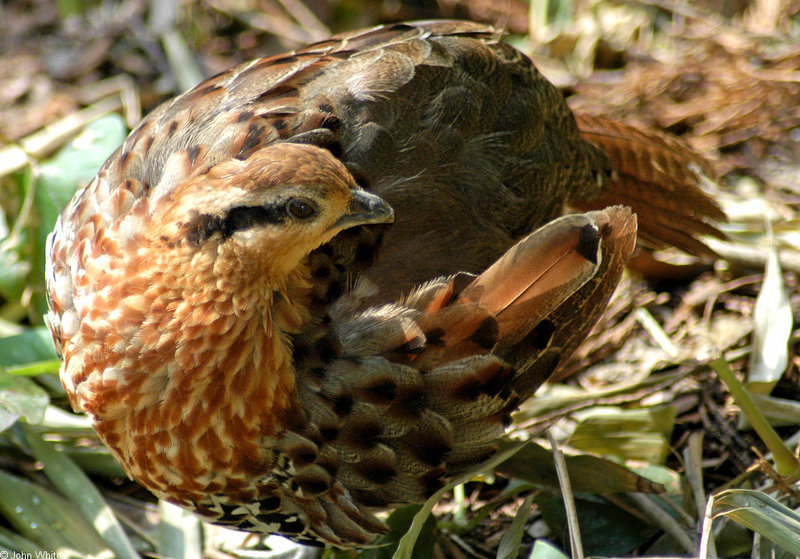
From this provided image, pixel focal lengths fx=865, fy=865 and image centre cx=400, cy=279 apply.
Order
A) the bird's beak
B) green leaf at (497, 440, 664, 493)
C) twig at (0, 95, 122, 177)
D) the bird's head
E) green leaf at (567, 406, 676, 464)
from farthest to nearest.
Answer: twig at (0, 95, 122, 177) < green leaf at (567, 406, 676, 464) < green leaf at (497, 440, 664, 493) < the bird's beak < the bird's head

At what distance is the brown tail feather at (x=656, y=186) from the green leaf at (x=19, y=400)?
2053mm

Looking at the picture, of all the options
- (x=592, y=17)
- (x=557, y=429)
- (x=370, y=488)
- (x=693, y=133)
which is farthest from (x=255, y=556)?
(x=592, y=17)

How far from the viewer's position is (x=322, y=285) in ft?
7.99

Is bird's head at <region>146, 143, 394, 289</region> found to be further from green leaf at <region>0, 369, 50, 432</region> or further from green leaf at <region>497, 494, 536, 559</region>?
green leaf at <region>497, 494, 536, 559</region>

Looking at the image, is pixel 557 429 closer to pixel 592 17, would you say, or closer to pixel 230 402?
pixel 230 402

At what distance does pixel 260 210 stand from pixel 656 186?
1.77 metres

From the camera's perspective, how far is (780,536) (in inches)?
91.0

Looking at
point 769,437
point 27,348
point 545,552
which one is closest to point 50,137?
point 27,348

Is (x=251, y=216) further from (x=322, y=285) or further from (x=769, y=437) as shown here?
(x=769, y=437)

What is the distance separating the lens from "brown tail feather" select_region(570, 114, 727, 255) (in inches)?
127

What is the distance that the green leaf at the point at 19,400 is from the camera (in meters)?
2.79

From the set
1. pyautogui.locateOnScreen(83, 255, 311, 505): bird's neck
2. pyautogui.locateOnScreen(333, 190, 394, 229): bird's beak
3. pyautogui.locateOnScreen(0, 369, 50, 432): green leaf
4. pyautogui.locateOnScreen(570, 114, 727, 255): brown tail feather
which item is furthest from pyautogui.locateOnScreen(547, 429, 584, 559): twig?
pyautogui.locateOnScreen(0, 369, 50, 432): green leaf

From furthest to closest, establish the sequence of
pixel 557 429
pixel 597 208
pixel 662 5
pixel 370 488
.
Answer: pixel 662 5
pixel 557 429
pixel 597 208
pixel 370 488

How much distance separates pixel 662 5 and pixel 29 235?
330 cm
